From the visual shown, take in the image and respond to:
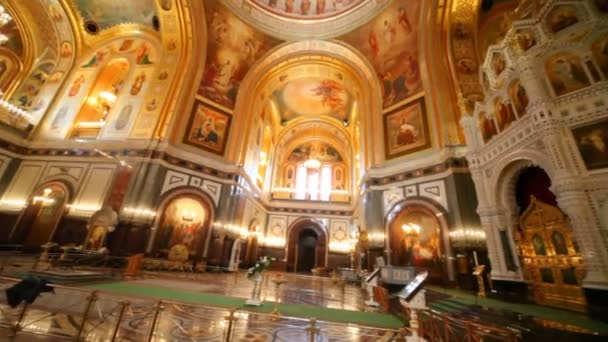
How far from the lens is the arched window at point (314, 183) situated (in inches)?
826

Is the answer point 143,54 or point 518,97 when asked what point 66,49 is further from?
point 518,97

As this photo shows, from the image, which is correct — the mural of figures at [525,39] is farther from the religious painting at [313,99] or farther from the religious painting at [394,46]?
the religious painting at [313,99]

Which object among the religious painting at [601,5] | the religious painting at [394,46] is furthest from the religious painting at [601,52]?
the religious painting at [394,46]

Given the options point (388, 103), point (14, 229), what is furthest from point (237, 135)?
point (14, 229)

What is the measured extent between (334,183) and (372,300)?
15579 mm

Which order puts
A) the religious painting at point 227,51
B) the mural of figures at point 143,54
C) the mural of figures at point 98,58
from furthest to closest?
the mural of figures at point 98,58 → the mural of figures at point 143,54 → the religious painting at point 227,51

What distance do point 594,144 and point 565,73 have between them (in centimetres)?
187

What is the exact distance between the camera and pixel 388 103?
42.1 feet

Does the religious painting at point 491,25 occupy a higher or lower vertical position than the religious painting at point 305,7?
lower

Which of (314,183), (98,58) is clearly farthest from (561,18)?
(98,58)

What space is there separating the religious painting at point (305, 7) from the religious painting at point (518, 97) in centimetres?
1128

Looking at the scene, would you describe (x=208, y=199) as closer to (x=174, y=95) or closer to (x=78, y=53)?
(x=174, y=95)

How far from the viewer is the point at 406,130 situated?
11.6 metres

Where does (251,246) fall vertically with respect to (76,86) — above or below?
below
